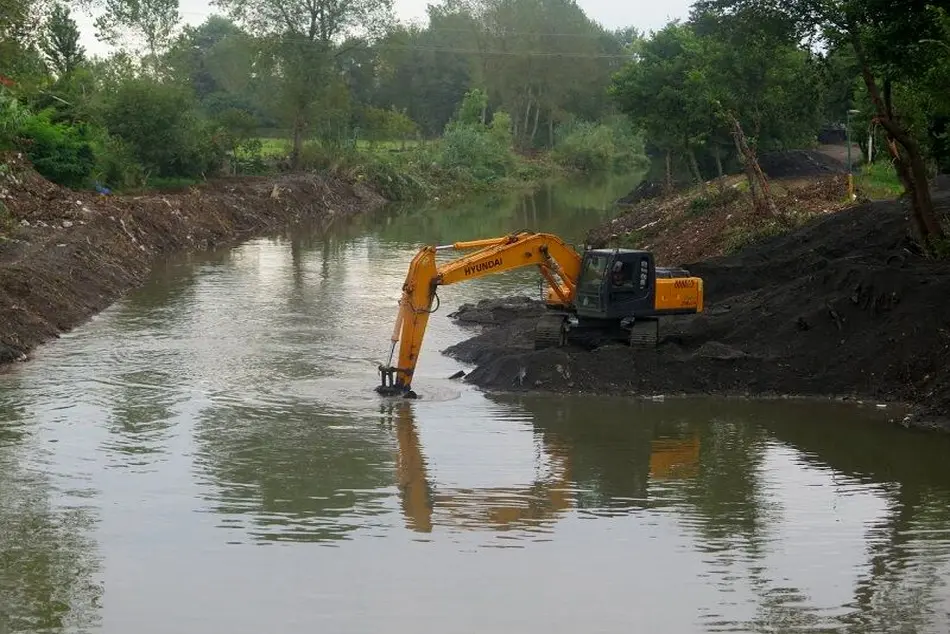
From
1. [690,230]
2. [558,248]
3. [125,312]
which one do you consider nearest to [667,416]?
[558,248]

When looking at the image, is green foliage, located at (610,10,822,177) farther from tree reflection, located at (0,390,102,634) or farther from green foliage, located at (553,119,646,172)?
green foliage, located at (553,119,646,172)

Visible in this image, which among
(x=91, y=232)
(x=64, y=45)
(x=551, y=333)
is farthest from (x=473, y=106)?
(x=551, y=333)

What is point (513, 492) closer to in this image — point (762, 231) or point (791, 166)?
point (762, 231)

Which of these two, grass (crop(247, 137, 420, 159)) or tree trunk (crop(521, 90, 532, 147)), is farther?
tree trunk (crop(521, 90, 532, 147))

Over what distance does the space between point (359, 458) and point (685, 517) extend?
5003mm

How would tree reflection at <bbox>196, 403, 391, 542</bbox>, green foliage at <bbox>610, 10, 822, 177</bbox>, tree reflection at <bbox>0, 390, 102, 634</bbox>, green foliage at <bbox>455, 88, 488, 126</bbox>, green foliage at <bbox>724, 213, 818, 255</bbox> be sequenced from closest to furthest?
tree reflection at <bbox>0, 390, 102, 634</bbox>, tree reflection at <bbox>196, 403, 391, 542</bbox>, green foliage at <bbox>724, 213, 818, 255</bbox>, green foliage at <bbox>610, 10, 822, 177</bbox>, green foliage at <bbox>455, 88, 488, 126</bbox>

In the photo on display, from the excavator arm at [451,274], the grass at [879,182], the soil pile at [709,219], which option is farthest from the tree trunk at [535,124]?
the excavator arm at [451,274]

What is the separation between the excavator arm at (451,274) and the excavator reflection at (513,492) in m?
1.53

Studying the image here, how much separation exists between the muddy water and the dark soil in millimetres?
662

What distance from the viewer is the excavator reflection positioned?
1491 centimetres

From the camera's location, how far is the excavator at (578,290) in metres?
21.0

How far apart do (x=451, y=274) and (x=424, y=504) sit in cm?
605

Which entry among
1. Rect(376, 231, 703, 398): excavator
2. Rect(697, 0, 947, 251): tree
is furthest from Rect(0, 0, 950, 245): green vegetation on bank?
Rect(376, 231, 703, 398): excavator

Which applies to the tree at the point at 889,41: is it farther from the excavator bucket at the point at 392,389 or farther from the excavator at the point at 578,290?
the excavator bucket at the point at 392,389
